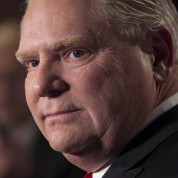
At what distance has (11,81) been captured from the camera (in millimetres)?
2965

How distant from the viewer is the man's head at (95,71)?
5.08 ft

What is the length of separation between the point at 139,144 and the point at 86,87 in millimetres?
244

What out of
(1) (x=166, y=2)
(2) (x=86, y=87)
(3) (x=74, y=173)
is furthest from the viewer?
(3) (x=74, y=173)

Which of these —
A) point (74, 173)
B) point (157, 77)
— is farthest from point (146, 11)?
point (74, 173)

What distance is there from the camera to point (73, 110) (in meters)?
1.55

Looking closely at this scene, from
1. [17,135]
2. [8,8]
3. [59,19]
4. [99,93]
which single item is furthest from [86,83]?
[8,8]

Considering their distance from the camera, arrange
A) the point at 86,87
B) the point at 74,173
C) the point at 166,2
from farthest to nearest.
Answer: the point at 74,173, the point at 166,2, the point at 86,87

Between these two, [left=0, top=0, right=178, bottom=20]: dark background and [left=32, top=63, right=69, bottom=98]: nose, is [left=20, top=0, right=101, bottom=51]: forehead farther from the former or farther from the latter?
[left=0, top=0, right=178, bottom=20]: dark background

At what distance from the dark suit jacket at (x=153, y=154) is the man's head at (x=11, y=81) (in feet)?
4.68

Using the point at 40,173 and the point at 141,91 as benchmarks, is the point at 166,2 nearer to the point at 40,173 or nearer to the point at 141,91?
the point at 141,91

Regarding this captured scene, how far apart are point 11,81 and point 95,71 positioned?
1.47m

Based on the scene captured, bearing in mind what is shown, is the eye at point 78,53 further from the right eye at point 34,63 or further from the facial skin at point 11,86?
the facial skin at point 11,86

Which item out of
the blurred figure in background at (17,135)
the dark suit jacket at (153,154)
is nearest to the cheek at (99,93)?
the dark suit jacket at (153,154)

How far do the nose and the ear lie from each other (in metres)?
0.30
